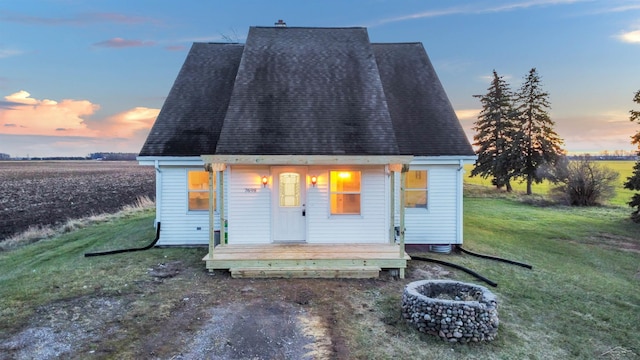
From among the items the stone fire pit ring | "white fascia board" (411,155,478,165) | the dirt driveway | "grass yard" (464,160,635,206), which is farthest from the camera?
"grass yard" (464,160,635,206)

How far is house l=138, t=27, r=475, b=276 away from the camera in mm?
9172

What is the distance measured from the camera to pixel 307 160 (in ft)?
29.5

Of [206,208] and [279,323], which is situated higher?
[206,208]

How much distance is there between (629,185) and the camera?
58.0 ft

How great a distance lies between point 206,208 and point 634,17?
771 inches

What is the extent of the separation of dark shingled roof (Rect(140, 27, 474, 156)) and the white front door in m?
0.87

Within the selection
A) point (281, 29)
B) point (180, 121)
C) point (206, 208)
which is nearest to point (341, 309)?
point (206, 208)

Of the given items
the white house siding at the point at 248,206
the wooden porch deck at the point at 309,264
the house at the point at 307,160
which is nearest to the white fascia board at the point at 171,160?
the house at the point at 307,160

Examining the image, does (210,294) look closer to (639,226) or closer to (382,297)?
(382,297)

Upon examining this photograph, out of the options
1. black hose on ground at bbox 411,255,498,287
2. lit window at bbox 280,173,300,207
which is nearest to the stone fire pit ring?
black hose on ground at bbox 411,255,498,287

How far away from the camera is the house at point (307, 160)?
9.17 m

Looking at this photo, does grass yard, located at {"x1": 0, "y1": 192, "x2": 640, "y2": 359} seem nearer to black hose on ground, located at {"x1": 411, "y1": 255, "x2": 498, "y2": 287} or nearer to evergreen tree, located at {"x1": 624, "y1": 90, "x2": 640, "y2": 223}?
black hose on ground, located at {"x1": 411, "y1": 255, "x2": 498, "y2": 287}

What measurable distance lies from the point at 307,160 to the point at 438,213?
5.01 meters

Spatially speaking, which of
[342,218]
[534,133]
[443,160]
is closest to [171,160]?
[342,218]
